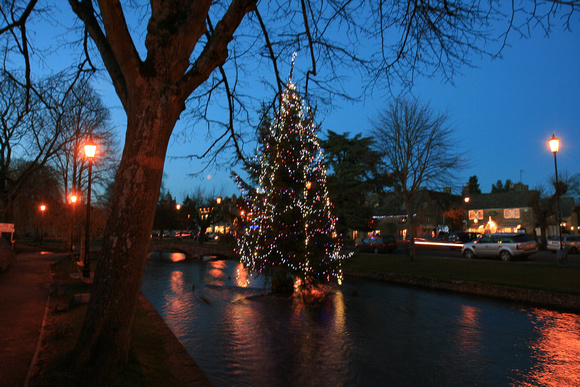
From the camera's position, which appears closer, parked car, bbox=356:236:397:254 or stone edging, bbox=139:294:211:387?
stone edging, bbox=139:294:211:387

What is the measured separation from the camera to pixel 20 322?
7.59m

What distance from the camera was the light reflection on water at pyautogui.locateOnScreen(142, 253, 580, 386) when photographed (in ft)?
20.2

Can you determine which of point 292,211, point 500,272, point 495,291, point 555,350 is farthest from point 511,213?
point 555,350

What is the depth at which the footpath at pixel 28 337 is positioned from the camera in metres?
4.75

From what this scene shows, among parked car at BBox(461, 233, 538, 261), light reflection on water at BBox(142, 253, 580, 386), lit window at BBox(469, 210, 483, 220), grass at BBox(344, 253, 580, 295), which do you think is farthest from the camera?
lit window at BBox(469, 210, 483, 220)

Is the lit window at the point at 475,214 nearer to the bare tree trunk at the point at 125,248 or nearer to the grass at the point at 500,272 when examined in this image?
the grass at the point at 500,272

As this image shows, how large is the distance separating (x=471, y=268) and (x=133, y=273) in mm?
17514

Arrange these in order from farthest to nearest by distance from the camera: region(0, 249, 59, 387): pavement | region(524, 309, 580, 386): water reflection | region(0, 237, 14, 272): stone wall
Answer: region(0, 237, 14, 272): stone wall < region(524, 309, 580, 386): water reflection < region(0, 249, 59, 387): pavement

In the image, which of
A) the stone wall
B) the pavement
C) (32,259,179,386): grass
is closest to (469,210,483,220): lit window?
the pavement

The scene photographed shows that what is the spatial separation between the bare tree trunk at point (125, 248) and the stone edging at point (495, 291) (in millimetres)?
11633

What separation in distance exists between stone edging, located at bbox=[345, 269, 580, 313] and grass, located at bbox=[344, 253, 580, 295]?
30 cm

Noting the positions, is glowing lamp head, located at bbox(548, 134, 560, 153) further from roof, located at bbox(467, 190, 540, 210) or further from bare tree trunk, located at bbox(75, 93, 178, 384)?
roof, located at bbox(467, 190, 540, 210)

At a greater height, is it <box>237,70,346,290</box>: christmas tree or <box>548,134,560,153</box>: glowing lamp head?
<box>548,134,560,153</box>: glowing lamp head

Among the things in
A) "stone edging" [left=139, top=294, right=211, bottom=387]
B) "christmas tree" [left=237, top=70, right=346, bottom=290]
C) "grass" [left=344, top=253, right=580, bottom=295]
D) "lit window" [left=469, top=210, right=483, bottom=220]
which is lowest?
"stone edging" [left=139, top=294, right=211, bottom=387]
